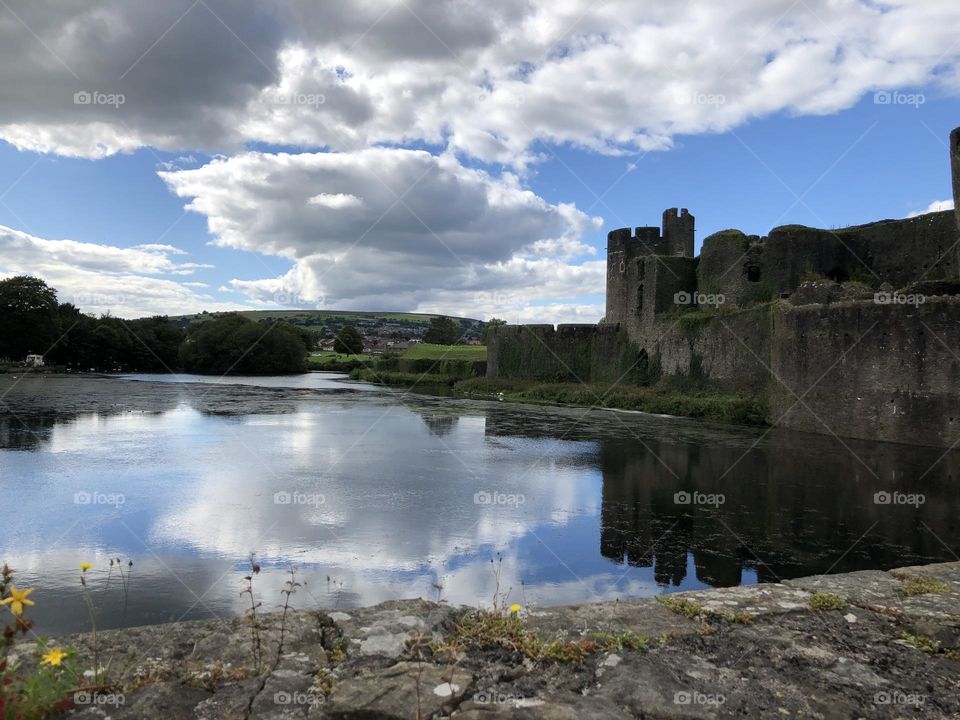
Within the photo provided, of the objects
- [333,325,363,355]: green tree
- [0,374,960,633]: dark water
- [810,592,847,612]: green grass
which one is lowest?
[0,374,960,633]: dark water

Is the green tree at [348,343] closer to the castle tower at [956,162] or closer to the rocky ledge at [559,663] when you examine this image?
the castle tower at [956,162]

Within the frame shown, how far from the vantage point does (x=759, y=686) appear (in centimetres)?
301

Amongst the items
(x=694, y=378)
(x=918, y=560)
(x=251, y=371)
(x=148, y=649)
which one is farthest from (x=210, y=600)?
(x=251, y=371)

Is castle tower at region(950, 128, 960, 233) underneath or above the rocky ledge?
above

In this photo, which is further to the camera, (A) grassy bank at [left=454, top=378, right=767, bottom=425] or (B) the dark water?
(A) grassy bank at [left=454, top=378, right=767, bottom=425]

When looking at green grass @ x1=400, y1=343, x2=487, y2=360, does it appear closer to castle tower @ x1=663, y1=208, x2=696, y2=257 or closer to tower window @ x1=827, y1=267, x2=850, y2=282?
castle tower @ x1=663, y1=208, x2=696, y2=257

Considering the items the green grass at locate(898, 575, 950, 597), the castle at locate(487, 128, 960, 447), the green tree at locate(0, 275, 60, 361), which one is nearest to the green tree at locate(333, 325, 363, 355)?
the green tree at locate(0, 275, 60, 361)

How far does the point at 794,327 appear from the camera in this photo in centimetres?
2102

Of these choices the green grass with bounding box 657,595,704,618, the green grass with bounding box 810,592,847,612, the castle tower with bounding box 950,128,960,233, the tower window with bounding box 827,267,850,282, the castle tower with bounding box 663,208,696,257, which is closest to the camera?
the green grass with bounding box 657,595,704,618

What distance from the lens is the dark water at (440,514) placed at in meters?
6.20

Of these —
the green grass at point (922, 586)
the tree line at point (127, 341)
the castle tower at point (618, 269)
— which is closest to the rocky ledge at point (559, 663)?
the green grass at point (922, 586)

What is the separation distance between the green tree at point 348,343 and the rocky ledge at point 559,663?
97.1m

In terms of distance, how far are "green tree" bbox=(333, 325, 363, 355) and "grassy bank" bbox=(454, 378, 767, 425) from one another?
59691mm

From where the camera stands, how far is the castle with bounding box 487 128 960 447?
1697 cm
